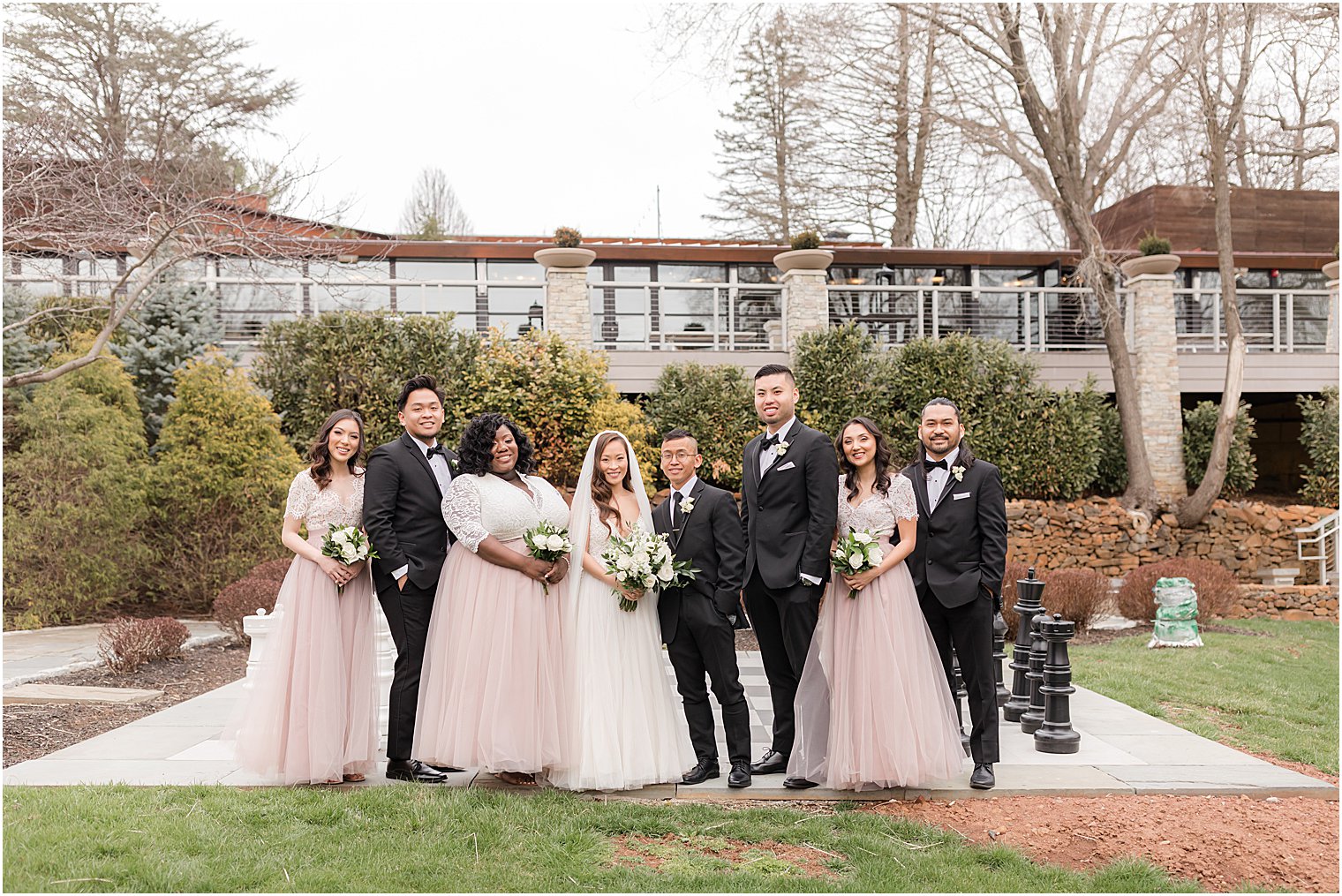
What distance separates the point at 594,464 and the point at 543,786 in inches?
74.8

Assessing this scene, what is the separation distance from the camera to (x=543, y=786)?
5594 millimetres

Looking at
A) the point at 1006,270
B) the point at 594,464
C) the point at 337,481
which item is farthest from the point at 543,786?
the point at 1006,270

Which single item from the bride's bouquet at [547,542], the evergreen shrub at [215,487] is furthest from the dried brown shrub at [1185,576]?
the evergreen shrub at [215,487]

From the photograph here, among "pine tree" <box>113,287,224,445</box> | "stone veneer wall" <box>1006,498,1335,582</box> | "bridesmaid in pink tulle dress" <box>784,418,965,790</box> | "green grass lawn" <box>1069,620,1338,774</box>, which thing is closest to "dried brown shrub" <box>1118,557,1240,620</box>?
"green grass lawn" <box>1069,620,1338,774</box>

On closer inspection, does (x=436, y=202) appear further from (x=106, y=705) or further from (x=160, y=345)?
(x=106, y=705)

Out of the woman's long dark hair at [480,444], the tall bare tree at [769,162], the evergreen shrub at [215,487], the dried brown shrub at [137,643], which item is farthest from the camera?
the tall bare tree at [769,162]

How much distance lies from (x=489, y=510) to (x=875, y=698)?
2458 mm

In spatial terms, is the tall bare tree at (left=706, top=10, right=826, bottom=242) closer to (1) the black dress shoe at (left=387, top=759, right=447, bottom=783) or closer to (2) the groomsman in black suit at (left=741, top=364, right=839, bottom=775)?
(2) the groomsman in black suit at (left=741, top=364, right=839, bottom=775)

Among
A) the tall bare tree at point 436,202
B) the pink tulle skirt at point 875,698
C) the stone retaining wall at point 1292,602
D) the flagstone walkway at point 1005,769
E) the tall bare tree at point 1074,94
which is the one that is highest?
the tall bare tree at point 436,202

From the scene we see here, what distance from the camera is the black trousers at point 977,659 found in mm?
5742

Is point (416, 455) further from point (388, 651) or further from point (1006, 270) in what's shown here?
point (1006, 270)

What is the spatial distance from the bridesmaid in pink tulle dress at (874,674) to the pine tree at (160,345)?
39.6 ft

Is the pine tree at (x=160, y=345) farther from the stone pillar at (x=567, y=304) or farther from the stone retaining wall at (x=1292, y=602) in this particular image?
the stone retaining wall at (x=1292, y=602)

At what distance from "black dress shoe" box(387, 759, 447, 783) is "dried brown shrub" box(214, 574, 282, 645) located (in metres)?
5.67
